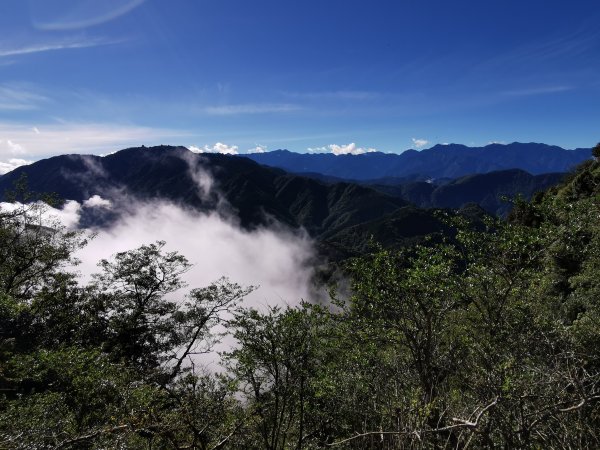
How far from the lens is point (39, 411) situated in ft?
47.5

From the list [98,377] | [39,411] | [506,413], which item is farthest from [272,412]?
[506,413]

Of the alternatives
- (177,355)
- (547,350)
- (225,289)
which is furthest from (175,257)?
(547,350)

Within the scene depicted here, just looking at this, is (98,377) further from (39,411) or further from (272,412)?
(272,412)

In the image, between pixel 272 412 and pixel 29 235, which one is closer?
pixel 272 412

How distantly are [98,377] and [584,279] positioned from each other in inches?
976

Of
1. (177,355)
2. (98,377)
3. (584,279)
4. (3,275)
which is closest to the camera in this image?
(98,377)

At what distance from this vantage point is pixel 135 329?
114 ft

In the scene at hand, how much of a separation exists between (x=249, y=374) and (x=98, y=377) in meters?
6.62

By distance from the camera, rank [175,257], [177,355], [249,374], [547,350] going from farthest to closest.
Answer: [175,257] < [177,355] < [249,374] < [547,350]

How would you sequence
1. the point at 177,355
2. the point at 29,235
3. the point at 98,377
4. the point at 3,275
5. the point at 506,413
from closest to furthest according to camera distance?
the point at 506,413
the point at 98,377
the point at 3,275
the point at 29,235
the point at 177,355

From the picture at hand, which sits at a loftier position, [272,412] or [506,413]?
[506,413]

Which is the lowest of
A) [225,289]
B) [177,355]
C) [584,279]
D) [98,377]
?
[177,355]

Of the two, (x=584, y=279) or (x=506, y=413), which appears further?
(x=584, y=279)

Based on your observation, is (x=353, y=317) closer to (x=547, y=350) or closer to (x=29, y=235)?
(x=547, y=350)
